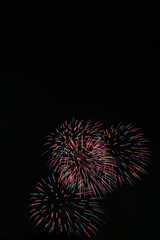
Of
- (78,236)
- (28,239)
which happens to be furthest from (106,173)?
(28,239)

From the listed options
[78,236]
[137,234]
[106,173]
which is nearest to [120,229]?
[137,234]

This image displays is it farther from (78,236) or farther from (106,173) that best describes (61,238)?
(106,173)

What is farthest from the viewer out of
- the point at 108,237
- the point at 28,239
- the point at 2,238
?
the point at 108,237

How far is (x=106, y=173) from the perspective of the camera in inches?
1721

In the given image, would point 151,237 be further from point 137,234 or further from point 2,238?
point 2,238

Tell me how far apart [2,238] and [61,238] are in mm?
11407

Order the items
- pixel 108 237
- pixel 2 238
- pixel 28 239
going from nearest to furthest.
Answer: pixel 28 239, pixel 2 238, pixel 108 237

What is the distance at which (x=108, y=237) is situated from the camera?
216 ft

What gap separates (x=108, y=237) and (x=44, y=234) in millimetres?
34354

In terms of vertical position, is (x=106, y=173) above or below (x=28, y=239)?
above

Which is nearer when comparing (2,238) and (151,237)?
(2,238)

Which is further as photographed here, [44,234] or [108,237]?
[108,237]

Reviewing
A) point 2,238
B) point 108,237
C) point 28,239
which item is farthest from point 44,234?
point 108,237

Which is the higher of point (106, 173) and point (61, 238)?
point (106, 173)
